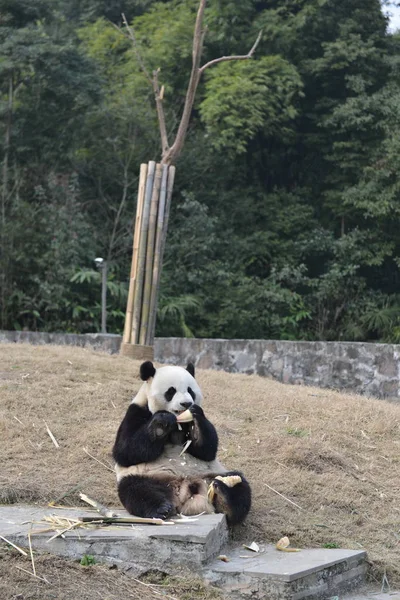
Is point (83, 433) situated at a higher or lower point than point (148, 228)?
lower

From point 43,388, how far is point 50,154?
42.1 feet

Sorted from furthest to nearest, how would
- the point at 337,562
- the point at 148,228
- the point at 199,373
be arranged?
the point at 148,228 < the point at 199,373 < the point at 337,562

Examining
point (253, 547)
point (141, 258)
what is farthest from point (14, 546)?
point (141, 258)

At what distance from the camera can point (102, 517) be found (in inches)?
203

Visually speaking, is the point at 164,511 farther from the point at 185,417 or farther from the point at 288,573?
the point at 288,573

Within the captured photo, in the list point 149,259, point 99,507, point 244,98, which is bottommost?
point 99,507

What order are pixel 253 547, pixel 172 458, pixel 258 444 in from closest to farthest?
pixel 253 547 < pixel 172 458 < pixel 258 444

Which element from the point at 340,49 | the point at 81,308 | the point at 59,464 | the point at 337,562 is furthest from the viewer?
the point at 340,49

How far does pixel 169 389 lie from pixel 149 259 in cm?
540

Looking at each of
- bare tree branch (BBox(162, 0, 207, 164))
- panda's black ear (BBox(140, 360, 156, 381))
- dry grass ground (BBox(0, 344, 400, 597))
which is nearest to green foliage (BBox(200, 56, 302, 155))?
bare tree branch (BBox(162, 0, 207, 164))

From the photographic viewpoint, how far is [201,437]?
5586 millimetres

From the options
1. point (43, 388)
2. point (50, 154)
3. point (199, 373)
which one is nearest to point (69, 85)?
point (50, 154)

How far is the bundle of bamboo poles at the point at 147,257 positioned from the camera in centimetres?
1071

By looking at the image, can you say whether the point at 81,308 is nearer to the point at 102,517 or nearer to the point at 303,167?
the point at 303,167
